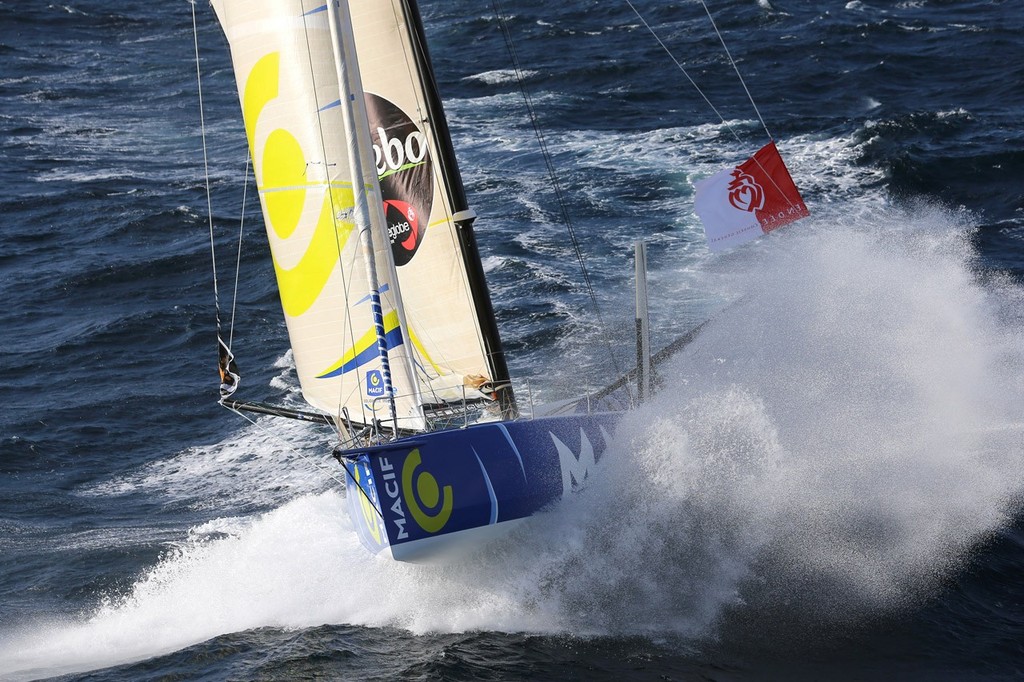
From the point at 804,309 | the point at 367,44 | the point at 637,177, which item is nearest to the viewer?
the point at 367,44

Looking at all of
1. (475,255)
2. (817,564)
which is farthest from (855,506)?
(475,255)

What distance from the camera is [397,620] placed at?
12.0m

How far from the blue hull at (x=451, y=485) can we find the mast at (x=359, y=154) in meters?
0.42

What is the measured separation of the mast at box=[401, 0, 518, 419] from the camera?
12.6 metres

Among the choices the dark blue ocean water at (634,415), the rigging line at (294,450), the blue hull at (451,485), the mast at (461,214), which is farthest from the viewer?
the rigging line at (294,450)

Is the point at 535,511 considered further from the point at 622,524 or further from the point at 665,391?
the point at 665,391

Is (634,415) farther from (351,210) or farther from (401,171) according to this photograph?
(351,210)

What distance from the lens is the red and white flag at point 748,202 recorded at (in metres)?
12.8

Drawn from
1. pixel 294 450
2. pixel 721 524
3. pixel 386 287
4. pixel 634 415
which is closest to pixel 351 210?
pixel 386 287

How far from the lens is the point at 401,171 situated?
13.1 m

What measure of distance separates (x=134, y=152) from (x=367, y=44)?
22.1 metres

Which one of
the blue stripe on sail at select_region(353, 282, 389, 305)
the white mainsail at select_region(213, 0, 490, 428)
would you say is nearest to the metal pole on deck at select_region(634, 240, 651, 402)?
the white mainsail at select_region(213, 0, 490, 428)

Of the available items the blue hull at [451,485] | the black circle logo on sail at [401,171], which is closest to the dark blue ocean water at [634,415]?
the blue hull at [451,485]

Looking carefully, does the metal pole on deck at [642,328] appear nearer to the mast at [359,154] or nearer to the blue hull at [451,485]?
the blue hull at [451,485]
